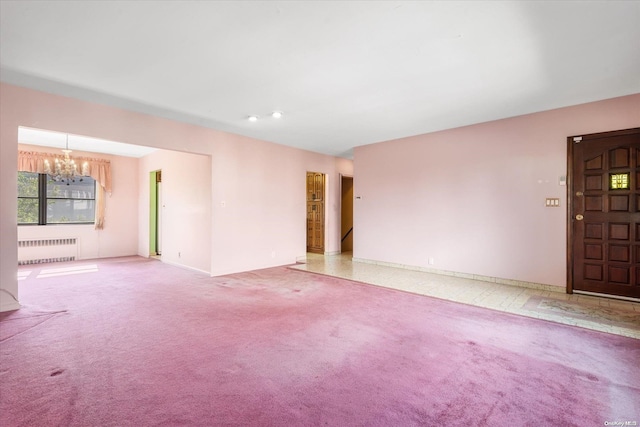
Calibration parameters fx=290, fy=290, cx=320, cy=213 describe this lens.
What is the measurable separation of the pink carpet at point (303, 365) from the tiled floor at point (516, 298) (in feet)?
1.04

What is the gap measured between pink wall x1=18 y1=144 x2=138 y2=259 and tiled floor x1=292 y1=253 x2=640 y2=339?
5316 mm

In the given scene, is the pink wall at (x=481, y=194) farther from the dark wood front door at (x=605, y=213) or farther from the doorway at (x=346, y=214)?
the doorway at (x=346, y=214)

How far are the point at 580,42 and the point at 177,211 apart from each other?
22.1 ft

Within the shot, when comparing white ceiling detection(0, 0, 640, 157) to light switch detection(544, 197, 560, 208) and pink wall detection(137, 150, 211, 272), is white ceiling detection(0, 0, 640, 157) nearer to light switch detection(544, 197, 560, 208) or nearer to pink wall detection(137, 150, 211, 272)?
light switch detection(544, 197, 560, 208)

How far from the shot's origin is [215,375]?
2.11 meters

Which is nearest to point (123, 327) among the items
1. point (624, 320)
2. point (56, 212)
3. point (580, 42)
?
point (580, 42)

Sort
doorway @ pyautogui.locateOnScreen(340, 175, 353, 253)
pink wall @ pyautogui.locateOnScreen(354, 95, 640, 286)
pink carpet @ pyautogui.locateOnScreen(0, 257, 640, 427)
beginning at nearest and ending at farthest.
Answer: pink carpet @ pyautogui.locateOnScreen(0, 257, 640, 427) → pink wall @ pyautogui.locateOnScreen(354, 95, 640, 286) → doorway @ pyautogui.locateOnScreen(340, 175, 353, 253)

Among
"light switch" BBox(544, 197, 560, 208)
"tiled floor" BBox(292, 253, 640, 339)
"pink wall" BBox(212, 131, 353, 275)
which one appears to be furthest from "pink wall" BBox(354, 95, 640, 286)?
"pink wall" BBox(212, 131, 353, 275)

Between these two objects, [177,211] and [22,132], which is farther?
[177,211]

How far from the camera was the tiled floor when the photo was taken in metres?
3.17

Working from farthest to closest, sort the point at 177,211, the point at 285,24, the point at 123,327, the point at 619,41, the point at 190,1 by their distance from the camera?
the point at 177,211 < the point at 123,327 < the point at 619,41 < the point at 285,24 < the point at 190,1

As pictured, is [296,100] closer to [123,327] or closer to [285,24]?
[285,24]

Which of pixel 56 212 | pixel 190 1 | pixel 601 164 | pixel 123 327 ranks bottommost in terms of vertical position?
pixel 123 327

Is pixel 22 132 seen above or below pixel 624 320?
above
